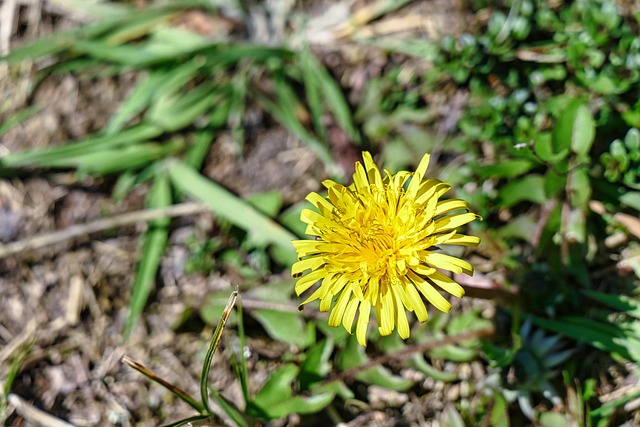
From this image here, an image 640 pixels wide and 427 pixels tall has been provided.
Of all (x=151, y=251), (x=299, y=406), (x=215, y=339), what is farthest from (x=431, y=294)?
(x=151, y=251)

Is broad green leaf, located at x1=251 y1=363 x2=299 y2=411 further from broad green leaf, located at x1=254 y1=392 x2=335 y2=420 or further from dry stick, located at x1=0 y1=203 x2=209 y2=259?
dry stick, located at x1=0 y1=203 x2=209 y2=259

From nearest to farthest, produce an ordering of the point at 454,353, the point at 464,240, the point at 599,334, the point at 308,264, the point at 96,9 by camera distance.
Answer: the point at 464,240
the point at 308,264
the point at 599,334
the point at 454,353
the point at 96,9

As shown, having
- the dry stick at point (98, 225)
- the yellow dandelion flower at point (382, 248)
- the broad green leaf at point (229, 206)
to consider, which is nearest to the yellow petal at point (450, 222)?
the yellow dandelion flower at point (382, 248)

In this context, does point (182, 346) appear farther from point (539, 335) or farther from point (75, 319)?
point (539, 335)

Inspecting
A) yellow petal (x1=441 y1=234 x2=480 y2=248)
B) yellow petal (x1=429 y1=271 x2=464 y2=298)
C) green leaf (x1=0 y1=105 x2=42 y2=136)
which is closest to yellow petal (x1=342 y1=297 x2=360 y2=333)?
yellow petal (x1=429 y1=271 x2=464 y2=298)

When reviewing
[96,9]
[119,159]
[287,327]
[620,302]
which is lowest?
[287,327]

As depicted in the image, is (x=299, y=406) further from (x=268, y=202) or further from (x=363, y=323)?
(x=268, y=202)
